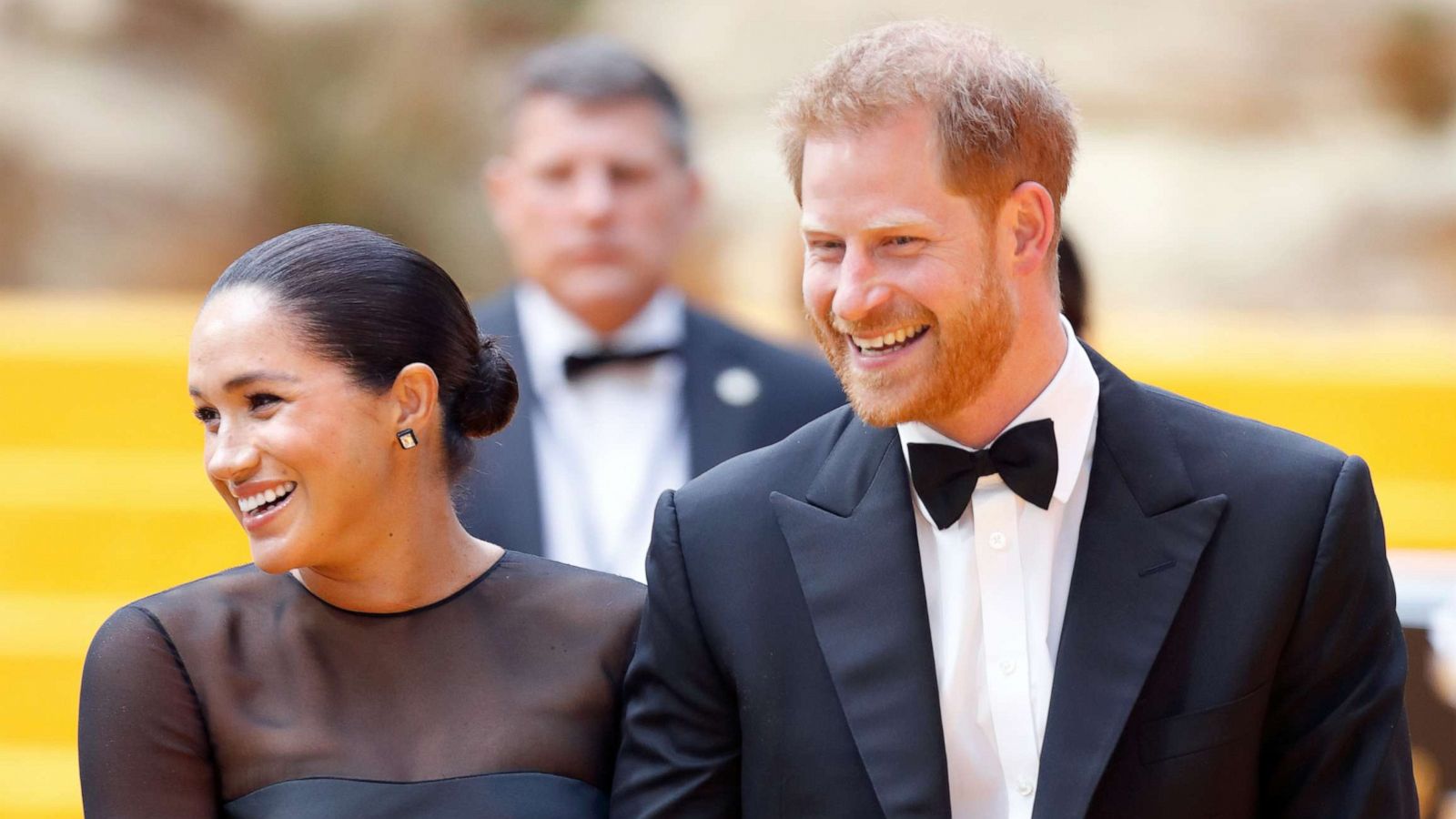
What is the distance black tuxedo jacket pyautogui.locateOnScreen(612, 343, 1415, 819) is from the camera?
212cm

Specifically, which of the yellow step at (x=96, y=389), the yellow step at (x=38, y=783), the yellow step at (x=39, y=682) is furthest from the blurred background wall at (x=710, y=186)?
the yellow step at (x=38, y=783)

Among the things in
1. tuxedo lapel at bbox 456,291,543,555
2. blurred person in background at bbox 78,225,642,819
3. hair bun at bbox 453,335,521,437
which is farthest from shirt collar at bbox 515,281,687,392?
blurred person in background at bbox 78,225,642,819

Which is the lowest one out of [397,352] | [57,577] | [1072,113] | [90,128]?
[57,577]

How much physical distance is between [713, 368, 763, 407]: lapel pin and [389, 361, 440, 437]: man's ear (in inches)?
55.3

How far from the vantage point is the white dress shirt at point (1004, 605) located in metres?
2.18

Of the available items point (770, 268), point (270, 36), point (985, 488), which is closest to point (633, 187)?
point (985, 488)

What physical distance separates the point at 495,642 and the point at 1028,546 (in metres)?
0.74

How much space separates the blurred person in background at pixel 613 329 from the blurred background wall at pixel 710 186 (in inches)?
83.1

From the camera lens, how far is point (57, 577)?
18.6ft

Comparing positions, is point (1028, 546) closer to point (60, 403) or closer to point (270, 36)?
point (60, 403)

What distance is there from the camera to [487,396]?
260cm

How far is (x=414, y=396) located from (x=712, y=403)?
1.43 metres

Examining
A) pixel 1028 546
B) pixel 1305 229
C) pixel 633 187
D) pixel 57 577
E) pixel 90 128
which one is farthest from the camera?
pixel 90 128

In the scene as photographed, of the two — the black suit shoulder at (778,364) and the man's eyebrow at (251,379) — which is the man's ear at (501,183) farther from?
the man's eyebrow at (251,379)
